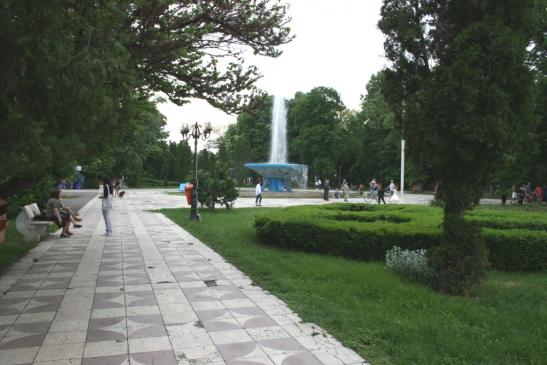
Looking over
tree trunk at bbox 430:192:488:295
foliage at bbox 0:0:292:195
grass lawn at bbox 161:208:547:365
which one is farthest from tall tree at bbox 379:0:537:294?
foliage at bbox 0:0:292:195

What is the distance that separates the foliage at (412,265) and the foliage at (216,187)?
42.4 feet

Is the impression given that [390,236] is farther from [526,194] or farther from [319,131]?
[319,131]

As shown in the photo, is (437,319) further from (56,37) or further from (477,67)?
(56,37)

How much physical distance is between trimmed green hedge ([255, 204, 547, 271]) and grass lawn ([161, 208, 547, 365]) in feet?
1.40

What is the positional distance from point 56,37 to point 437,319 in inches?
194

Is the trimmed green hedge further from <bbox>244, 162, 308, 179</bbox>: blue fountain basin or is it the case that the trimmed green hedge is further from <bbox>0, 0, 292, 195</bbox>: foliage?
<bbox>244, 162, 308, 179</bbox>: blue fountain basin

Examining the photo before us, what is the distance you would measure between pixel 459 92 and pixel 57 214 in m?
10.6

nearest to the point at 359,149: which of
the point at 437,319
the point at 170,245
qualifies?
the point at 170,245

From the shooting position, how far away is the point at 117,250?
1057 cm

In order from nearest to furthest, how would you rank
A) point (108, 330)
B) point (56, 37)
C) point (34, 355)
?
1. point (56, 37)
2. point (34, 355)
3. point (108, 330)

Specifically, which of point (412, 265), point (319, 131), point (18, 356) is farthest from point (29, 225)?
point (319, 131)

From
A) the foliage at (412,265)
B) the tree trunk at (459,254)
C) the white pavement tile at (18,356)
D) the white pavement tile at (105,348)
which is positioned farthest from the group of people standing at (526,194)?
the white pavement tile at (18,356)

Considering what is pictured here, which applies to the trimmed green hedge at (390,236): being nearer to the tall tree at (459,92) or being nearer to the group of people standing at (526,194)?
the tall tree at (459,92)

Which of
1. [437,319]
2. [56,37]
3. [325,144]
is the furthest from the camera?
[325,144]
